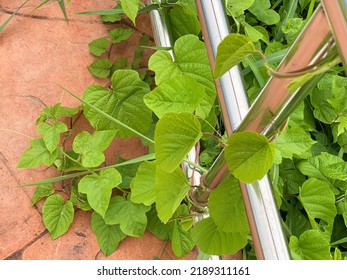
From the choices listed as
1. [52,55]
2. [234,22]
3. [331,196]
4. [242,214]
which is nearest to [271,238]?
[242,214]

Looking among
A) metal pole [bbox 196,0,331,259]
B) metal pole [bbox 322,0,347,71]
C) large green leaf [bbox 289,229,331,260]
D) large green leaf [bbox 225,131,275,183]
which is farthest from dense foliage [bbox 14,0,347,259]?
metal pole [bbox 322,0,347,71]

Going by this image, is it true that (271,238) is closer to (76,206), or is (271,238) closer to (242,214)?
(242,214)

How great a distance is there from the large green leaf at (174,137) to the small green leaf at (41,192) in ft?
2.05

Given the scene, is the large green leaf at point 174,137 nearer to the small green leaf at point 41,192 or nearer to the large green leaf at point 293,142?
the large green leaf at point 293,142

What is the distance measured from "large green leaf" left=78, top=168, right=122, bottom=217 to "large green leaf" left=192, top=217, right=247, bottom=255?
0.36 m

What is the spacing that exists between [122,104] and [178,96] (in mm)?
331

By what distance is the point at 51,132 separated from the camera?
1146mm

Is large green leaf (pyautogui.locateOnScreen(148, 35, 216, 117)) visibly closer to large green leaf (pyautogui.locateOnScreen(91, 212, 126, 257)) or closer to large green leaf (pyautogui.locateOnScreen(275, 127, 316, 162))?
large green leaf (pyautogui.locateOnScreen(275, 127, 316, 162))

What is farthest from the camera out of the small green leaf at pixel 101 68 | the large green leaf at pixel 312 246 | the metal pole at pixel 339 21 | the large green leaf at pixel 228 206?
the small green leaf at pixel 101 68

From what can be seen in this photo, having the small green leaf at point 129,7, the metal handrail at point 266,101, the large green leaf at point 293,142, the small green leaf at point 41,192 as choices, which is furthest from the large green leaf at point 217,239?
the small green leaf at point 41,192

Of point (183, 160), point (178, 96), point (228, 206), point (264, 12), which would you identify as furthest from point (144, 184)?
point (264, 12)

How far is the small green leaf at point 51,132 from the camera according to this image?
113 cm

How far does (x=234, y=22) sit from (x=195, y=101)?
1.84 feet

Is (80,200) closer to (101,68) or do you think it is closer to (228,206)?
(101,68)
